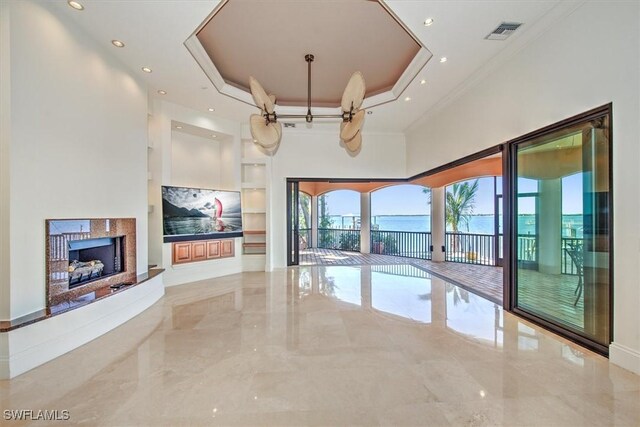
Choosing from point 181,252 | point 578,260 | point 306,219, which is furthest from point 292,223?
point 578,260

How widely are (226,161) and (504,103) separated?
18.4 ft

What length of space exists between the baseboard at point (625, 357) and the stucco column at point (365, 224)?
7676mm

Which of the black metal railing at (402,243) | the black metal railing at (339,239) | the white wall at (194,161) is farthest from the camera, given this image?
the black metal railing at (339,239)

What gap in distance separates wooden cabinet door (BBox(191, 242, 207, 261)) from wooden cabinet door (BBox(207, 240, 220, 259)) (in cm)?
10

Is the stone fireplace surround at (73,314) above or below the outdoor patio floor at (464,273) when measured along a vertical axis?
above

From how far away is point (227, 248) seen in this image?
6.47 metres

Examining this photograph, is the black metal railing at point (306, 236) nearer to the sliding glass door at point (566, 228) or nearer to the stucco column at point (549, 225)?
the sliding glass door at point (566, 228)

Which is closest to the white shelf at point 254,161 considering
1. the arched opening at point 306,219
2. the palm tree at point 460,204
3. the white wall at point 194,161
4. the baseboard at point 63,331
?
the white wall at point 194,161

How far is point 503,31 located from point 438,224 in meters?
5.79

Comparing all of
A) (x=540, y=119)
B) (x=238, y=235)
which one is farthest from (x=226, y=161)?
(x=540, y=119)

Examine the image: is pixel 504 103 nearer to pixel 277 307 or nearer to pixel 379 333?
pixel 379 333

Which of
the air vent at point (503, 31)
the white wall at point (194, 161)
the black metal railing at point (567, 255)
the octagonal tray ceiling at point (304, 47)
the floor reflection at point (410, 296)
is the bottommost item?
the floor reflection at point (410, 296)

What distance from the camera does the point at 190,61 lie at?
3.95m

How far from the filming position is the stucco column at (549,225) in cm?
325
